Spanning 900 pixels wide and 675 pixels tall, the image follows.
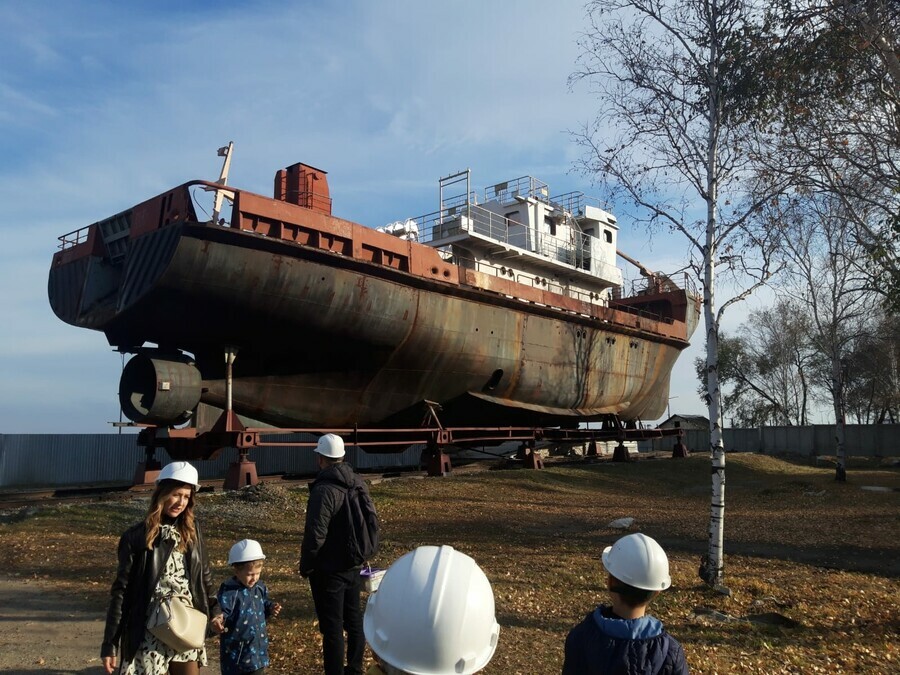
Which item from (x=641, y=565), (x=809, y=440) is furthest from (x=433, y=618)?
(x=809, y=440)

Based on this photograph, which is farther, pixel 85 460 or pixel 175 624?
pixel 85 460

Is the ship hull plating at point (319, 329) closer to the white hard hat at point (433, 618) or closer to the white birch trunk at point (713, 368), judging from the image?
the white birch trunk at point (713, 368)

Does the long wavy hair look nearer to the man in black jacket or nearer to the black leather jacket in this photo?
the black leather jacket

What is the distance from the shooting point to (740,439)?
130ft

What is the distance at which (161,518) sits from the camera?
3221 millimetres

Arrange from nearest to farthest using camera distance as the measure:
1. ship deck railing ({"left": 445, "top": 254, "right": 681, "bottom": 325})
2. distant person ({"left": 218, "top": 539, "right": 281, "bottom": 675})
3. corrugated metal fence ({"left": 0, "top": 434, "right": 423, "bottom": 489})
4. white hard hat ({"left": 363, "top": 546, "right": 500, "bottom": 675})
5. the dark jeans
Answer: white hard hat ({"left": 363, "top": 546, "right": 500, "bottom": 675}), distant person ({"left": 218, "top": 539, "right": 281, "bottom": 675}), the dark jeans, ship deck railing ({"left": 445, "top": 254, "right": 681, "bottom": 325}), corrugated metal fence ({"left": 0, "top": 434, "right": 423, "bottom": 489})

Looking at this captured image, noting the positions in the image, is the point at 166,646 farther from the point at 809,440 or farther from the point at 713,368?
the point at 809,440

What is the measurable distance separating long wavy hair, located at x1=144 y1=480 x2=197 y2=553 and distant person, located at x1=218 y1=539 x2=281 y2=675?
35 cm

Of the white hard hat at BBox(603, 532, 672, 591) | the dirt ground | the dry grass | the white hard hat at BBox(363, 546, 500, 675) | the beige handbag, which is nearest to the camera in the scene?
the white hard hat at BBox(363, 546, 500, 675)

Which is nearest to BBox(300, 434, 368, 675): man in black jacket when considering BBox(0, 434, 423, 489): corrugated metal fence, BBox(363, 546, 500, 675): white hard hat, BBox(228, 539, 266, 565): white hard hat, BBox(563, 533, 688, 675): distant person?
BBox(228, 539, 266, 565): white hard hat

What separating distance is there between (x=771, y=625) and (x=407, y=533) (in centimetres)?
488

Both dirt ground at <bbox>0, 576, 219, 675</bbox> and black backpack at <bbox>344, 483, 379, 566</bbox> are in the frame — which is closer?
black backpack at <bbox>344, 483, 379, 566</bbox>

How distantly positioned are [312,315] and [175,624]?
10.4m

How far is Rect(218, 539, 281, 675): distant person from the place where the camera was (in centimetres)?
355
